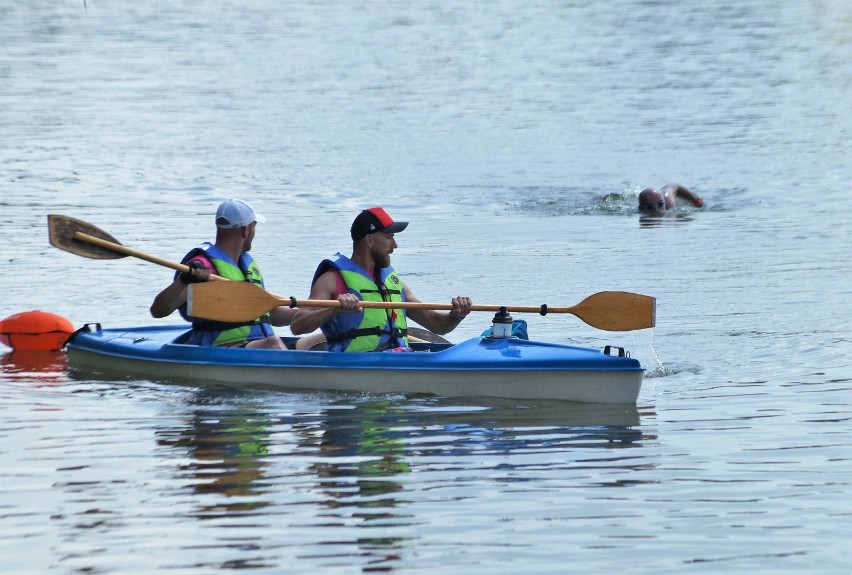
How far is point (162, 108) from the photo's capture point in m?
31.4

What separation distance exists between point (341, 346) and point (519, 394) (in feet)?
4.18

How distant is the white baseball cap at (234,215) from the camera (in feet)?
33.9

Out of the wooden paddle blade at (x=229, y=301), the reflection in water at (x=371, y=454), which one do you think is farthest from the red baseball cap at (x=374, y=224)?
the reflection in water at (x=371, y=454)

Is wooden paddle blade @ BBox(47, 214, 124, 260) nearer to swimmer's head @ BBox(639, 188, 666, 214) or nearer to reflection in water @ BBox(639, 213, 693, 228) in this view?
reflection in water @ BBox(639, 213, 693, 228)

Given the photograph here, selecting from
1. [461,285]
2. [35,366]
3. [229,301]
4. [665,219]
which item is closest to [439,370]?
[229,301]

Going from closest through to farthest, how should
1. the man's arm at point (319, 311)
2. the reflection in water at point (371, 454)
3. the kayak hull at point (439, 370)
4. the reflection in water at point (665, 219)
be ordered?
the reflection in water at point (371, 454) < the kayak hull at point (439, 370) < the man's arm at point (319, 311) < the reflection in water at point (665, 219)

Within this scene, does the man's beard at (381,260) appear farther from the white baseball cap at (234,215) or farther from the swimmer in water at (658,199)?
the swimmer in water at (658,199)

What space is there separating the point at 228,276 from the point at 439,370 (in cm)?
164

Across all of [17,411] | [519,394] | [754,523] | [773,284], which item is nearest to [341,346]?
[519,394]

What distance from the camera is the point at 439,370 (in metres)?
9.80

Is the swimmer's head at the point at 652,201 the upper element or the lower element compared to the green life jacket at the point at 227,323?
upper

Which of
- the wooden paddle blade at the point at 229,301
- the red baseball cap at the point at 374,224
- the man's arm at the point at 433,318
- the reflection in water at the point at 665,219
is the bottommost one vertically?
the man's arm at the point at 433,318

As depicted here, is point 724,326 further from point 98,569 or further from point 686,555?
point 98,569

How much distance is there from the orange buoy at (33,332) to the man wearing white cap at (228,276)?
2089 millimetres
